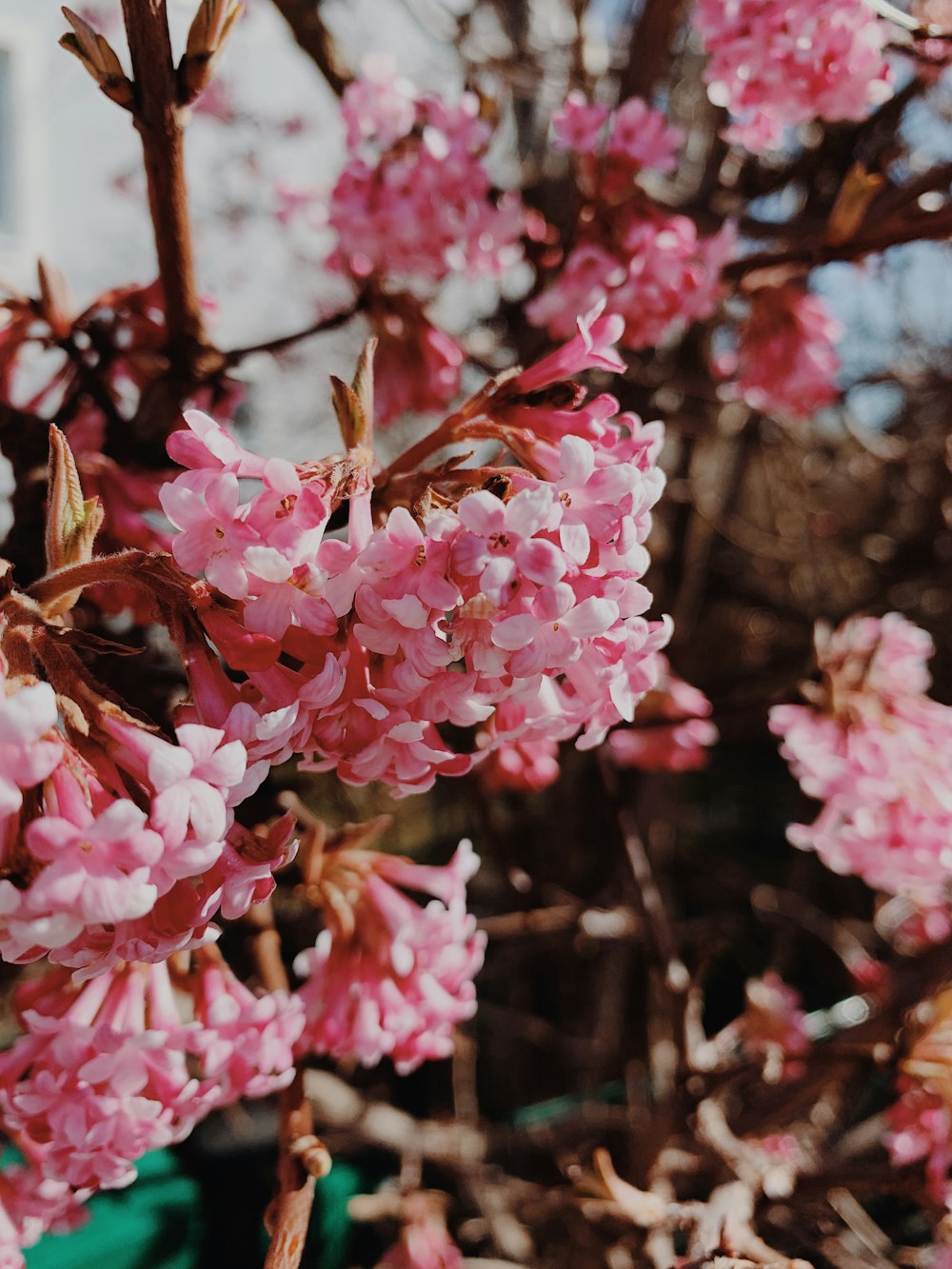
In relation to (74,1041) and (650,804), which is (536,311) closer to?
(74,1041)

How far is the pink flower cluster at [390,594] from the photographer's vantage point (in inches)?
21.3

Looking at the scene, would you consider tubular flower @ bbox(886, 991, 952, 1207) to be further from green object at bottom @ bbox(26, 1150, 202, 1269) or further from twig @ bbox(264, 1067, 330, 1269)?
green object at bottom @ bbox(26, 1150, 202, 1269)

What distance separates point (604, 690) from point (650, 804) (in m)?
1.87

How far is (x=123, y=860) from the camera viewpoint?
48 cm

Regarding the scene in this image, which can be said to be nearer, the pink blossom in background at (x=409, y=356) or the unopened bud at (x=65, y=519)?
Result: the unopened bud at (x=65, y=519)

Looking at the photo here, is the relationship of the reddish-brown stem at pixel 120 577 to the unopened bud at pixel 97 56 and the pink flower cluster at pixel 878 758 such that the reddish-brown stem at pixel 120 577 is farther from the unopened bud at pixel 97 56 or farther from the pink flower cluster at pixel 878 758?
the pink flower cluster at pixel 878 758

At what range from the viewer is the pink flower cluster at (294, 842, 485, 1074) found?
35.4 inches

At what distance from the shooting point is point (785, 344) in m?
1.61

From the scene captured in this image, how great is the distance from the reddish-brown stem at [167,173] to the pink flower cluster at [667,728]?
0.71m

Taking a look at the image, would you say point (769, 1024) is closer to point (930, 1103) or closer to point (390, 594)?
point (930, 1103)

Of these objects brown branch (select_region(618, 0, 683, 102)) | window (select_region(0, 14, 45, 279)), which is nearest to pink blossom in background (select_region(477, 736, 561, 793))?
brown branch (select_region(618, 0, 683, 102))

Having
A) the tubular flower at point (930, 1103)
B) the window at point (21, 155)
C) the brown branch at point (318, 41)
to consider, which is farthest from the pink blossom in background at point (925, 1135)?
the window at point (21, 155)

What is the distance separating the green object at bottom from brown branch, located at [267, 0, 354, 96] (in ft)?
6.60

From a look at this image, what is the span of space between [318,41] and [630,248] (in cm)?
104
